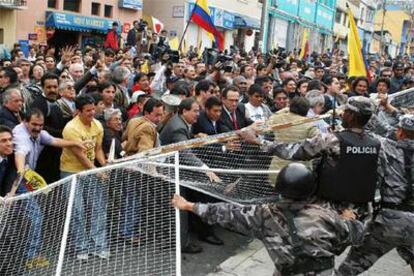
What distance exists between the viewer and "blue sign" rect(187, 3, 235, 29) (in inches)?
1174

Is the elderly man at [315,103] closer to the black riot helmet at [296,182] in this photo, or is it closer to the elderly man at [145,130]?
the elderly man at [145,130]

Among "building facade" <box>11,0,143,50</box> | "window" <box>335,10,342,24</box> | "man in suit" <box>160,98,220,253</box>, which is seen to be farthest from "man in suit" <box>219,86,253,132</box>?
"window" <box>335,10,342,24</box>

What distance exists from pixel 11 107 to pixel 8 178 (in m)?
1.00

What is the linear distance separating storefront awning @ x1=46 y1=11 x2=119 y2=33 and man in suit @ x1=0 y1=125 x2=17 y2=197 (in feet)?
61.6

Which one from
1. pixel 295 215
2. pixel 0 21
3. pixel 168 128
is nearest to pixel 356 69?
pixel 168 128

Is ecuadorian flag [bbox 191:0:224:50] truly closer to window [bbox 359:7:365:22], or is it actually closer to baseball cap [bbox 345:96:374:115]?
baseball cap [bbox 345:96:374:115]

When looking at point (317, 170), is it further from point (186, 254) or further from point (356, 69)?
point (356, 69)

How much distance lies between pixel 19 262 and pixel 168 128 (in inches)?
80.1

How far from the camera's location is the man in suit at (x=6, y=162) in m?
4.43

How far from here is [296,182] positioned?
9.98 feet

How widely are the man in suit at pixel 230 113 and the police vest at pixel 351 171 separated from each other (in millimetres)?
2559

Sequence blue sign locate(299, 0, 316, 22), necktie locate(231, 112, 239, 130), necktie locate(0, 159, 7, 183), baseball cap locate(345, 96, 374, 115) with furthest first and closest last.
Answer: blue sign locate(299, 0, 316, 22) → necktie locate(231, 112, 239, 130) → necktie locate(0, 159, 7, 183) → baseball cap locate(345, 96, 374, 115)

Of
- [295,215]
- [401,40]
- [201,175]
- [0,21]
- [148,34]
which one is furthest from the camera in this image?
[401,40]

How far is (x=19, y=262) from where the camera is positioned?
428 cm
